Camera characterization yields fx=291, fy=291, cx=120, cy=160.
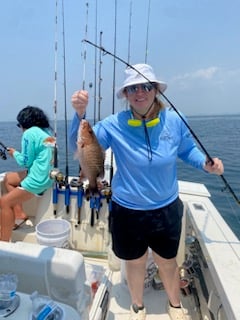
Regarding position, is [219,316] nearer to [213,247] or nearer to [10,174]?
[213,247]

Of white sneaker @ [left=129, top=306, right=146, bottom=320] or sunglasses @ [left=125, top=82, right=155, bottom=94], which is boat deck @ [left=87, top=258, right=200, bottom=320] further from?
sunglasses @ [left=125, top=82, right=155, bottom=94]

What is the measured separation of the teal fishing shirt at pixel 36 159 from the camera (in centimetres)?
315

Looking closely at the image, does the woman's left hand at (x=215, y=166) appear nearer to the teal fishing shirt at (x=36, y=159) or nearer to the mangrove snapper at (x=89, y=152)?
the mangrove snapper at (x=89, y=152)

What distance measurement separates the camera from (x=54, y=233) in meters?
3.04

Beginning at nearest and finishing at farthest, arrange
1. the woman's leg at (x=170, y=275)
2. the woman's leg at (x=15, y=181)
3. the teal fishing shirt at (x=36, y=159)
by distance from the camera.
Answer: the woman's leg at (x=170, y=275) < the teal fishing shirt at (x=36, y=159) < the woman's leg at (x=15, y=181)

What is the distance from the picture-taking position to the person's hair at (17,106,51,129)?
332 centimetres

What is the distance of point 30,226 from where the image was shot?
3.62 meters

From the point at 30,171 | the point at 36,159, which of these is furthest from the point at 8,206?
the point at 36,159

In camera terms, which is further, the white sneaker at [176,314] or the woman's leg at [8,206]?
the woman's leg at [8,206]

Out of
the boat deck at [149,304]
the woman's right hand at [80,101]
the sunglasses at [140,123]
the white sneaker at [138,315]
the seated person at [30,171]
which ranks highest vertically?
the woman's right hand at [80,101]

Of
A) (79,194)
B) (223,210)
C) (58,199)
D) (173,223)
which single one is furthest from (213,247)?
(223,210)

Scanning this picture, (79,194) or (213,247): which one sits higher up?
(213,247)

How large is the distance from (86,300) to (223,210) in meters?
5.31

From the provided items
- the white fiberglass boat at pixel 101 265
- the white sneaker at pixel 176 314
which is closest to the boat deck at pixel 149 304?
the white fiberglass boat at pixel 101 265
